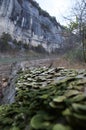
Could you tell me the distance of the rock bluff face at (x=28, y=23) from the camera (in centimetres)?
4050

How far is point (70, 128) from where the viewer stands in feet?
6.05

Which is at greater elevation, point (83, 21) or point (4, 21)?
point (4, 21)

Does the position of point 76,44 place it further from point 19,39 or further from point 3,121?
point 19,39

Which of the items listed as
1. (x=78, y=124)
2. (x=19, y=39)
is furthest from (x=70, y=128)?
(x=19, y=39)

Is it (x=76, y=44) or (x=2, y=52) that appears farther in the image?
(x=2, y=52)

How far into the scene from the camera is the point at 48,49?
55.3 meters

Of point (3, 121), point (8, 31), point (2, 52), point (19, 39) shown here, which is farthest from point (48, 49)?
point (3, 121)

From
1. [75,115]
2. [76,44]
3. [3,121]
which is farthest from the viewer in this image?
[76,44]

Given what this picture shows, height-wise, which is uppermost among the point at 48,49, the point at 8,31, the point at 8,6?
the point at 8,6

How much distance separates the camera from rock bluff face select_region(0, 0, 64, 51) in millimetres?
40500

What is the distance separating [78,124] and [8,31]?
39353mm

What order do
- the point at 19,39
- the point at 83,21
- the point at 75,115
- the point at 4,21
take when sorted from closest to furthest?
1. the point at 75,115
2. the point at 83,21
3. the point at 4,21
4. the point at 19,39

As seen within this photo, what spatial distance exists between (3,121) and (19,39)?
4098cm

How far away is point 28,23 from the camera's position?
1905 inches
